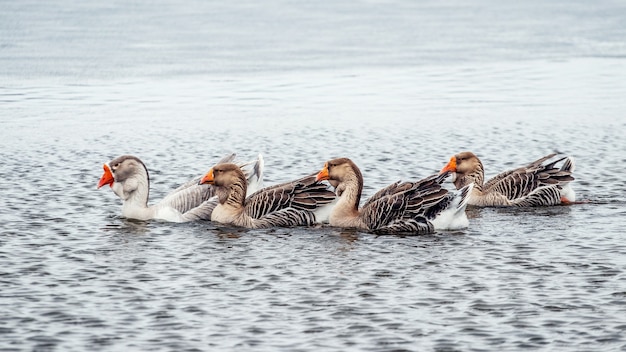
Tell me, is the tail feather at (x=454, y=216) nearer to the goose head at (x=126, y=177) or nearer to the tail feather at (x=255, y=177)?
the tail feather at (x=255, y=177)

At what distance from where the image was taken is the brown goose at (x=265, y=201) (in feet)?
42.7

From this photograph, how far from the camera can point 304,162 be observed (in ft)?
55.4

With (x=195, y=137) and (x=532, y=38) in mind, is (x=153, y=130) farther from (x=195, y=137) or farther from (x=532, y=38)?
(x=532, y=38)

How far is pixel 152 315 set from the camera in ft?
29.8

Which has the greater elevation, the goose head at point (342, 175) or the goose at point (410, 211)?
the goose head at point (342, 175)

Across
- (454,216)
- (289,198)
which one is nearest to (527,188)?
(454,216)

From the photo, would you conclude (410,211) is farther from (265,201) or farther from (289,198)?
(265,201)

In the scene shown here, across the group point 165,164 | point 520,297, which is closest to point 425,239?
point 520,297

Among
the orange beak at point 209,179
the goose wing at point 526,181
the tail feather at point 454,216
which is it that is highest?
the orange beak at point 209,179

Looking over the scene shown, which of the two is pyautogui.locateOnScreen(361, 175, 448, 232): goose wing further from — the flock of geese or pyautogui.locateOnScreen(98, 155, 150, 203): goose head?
pyautogui.locateOnScreen(98, 155, 150, 203): goose head

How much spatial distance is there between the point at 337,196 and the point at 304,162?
3.60m

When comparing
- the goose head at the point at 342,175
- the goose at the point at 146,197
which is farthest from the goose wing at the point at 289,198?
the goose at the point at 146,197

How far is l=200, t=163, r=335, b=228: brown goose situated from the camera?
1302 cm

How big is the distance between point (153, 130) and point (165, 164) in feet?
11.0
